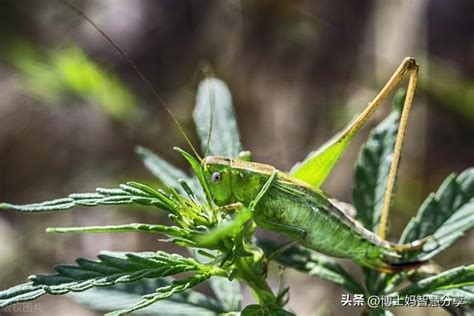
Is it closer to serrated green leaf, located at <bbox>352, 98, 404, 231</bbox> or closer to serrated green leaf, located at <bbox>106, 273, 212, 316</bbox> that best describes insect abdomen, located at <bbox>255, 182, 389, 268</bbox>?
serrated green leaf, located at <bbox>352, 98, 404, 231</bbox>

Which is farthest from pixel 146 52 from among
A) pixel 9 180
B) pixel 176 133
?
pixel 9 180

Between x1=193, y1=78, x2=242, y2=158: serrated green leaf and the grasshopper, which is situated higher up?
x1=193, y1=78, x2=242, y2=158: serrated green leaf

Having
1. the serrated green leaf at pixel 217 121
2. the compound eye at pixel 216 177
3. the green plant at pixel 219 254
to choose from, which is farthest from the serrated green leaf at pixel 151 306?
the serrated green leaf at pixel 217 121

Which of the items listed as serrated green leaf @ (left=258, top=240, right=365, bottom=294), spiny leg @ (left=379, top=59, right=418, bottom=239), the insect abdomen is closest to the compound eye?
the insect abdomen

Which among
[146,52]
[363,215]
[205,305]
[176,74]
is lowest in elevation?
[205,305]

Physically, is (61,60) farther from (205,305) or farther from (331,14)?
(205,305)

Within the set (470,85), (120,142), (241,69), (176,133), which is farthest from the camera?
(241,69)
